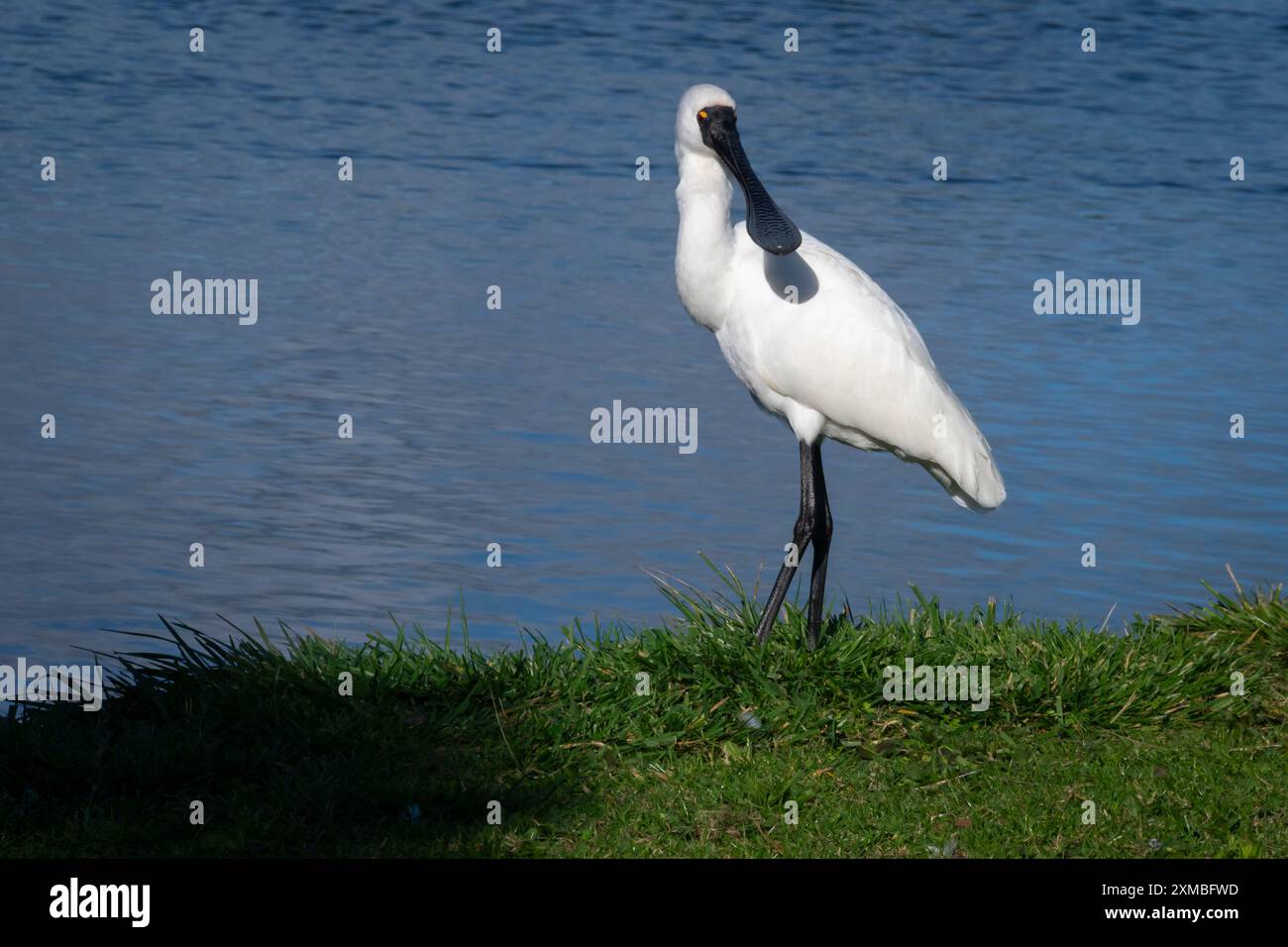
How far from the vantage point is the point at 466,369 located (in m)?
11.2

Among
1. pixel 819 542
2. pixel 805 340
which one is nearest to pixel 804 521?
pixel 819 542

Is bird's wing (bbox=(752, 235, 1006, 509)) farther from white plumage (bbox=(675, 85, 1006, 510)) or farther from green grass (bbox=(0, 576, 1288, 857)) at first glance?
green grass (bbox=(0, 576, 1288, 857))

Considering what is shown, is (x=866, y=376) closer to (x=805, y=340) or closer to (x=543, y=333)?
(x=805, y=340)

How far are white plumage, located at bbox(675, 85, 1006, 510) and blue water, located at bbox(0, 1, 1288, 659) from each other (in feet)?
4.26

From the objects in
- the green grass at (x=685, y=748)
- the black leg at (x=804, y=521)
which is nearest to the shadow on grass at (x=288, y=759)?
the green grass at (x=685, y=748)

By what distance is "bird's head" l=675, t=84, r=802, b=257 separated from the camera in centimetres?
688

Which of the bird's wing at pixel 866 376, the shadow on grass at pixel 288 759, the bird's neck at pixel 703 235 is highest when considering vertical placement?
the bird's neck at pixel 703 235

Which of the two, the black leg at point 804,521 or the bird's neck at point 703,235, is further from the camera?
the bird's neck at point 703,235

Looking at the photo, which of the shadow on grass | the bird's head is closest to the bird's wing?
the bird's head

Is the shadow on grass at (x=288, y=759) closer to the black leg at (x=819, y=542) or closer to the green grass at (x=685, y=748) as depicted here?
the green grass at (x=685, y=748)

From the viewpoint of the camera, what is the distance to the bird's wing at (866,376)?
7137 millimetres

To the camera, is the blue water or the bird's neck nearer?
the bird's neck

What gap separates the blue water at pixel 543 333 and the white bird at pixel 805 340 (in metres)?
1.25

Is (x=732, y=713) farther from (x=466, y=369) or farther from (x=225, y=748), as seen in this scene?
(x=466, y=369)
